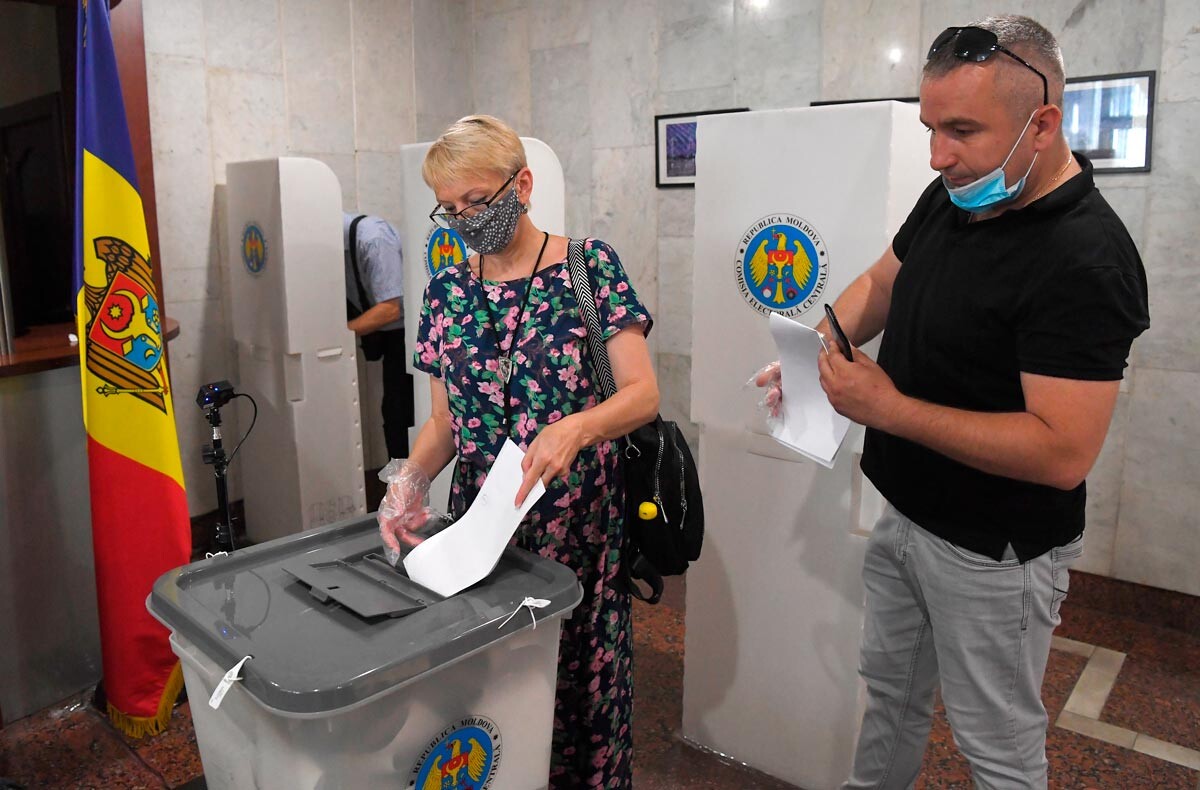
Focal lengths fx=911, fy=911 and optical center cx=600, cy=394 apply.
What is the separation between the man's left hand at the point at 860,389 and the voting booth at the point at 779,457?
622 mm

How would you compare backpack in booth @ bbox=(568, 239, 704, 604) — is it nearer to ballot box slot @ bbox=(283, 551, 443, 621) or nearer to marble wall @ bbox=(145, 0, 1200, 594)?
ballot box slot @ bbox=(283, 551, 443, 621)

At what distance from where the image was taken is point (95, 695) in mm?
2885

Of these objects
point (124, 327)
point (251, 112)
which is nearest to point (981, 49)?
point (124, 327)

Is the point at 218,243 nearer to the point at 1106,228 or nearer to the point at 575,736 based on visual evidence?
the point at 575,736

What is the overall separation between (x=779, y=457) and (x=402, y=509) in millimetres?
1029

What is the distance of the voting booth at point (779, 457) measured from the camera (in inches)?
80.3

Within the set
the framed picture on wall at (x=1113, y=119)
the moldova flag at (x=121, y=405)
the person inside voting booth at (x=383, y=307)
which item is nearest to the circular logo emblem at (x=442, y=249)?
the person inside voting booth at (x=383, y=307)

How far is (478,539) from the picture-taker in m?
1.40

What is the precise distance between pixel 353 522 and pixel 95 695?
1.82 m

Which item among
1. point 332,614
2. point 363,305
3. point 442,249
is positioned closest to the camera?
point 332,614

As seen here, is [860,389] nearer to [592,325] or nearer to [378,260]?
[592,325]

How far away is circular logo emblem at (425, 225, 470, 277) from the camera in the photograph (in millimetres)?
3014

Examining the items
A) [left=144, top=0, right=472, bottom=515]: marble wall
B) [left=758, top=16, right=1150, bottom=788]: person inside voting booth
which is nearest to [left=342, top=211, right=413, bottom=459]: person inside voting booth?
[left=144, top=0, right=472, bottom=515]: marble wall

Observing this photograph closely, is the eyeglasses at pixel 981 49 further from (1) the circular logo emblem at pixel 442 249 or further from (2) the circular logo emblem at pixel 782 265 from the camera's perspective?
(1) the circular logo emblem at pixel 442 249
